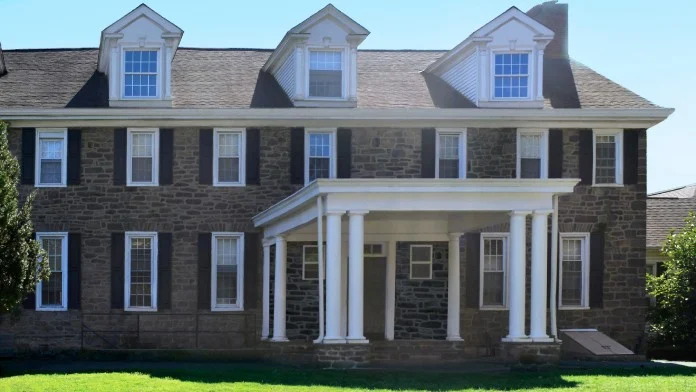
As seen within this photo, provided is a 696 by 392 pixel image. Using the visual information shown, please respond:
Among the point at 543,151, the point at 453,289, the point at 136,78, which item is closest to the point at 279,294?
the point at 453,289

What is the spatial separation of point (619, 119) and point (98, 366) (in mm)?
12887

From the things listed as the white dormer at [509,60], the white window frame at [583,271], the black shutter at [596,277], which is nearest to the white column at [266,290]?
the white dormer at [509,60]

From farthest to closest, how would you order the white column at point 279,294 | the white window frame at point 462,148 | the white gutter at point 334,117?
the white window frame at point 462,148
the white gutter at point 334,117
the white column at point 279,294

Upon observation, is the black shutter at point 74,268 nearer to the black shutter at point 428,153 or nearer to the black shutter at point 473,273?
the black shutter at point 428,153

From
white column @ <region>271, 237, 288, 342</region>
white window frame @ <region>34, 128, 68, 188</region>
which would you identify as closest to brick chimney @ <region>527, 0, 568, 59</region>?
white column @ <region>271, 237, 288, 342</region>

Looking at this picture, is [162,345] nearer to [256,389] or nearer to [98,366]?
[98,366]

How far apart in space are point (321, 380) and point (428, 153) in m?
9.31

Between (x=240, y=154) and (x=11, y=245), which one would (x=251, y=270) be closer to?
(x=240, y=154)

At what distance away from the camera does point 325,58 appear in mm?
26609

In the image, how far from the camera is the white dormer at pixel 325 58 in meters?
26.3

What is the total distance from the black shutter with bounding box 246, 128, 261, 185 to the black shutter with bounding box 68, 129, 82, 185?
3840 millimetres

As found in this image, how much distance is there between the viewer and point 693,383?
19.0 m

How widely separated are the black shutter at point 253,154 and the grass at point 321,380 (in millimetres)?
6259

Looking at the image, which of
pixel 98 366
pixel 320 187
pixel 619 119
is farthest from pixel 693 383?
pixel 98 366
